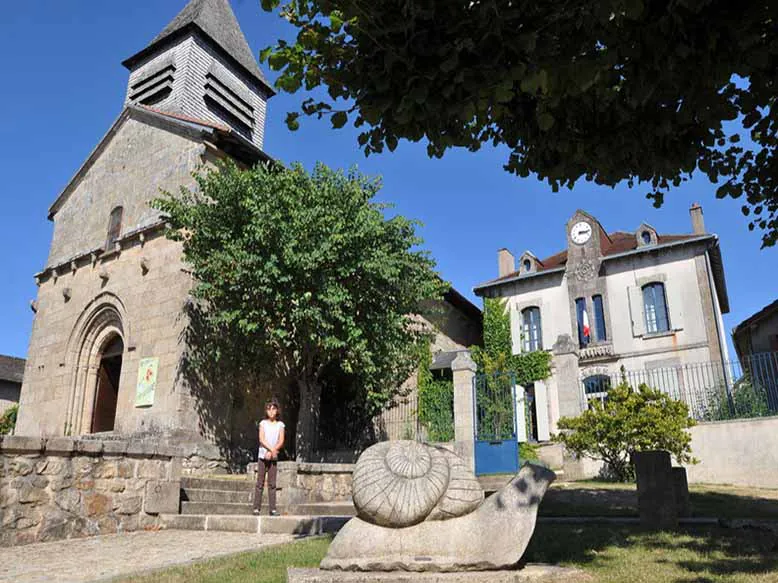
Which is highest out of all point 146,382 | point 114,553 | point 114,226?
point 114,226

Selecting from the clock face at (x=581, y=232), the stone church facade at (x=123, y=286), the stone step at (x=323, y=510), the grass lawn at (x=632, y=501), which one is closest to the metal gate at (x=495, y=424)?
the grass lawn at (x=632, y=501)

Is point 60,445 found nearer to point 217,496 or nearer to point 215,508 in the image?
point 215,508

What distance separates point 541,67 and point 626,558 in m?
3.71

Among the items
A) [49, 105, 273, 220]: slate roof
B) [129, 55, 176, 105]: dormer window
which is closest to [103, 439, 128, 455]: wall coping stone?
[49, 105, 273, 220]: slate roof

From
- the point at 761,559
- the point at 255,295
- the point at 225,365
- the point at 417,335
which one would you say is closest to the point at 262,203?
the point at 255,295

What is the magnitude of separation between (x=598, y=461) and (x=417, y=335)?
15.8ft

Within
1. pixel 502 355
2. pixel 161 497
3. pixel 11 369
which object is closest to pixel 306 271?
pixel 161 497

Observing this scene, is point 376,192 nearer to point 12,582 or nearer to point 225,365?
point 225,365

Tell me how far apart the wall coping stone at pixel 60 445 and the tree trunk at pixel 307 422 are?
6223mm

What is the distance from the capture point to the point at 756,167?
6016mm

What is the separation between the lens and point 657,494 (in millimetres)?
6090

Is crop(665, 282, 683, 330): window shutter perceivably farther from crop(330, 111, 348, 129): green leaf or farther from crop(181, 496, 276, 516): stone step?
crop(330, 111, 348, 129): green leaf

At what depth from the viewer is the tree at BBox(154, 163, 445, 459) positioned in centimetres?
1170

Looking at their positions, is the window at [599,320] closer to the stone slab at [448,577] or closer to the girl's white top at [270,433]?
the girl's white top at [270,433]
